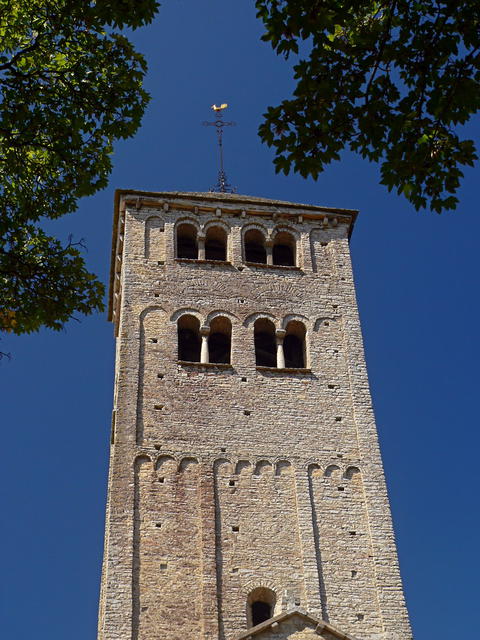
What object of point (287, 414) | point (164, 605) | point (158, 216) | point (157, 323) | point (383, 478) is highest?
point (158, 216)

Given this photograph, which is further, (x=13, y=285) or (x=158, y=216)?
(x=158, y=216)

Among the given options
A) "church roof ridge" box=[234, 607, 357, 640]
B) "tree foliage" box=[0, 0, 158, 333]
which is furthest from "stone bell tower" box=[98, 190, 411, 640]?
"tree foliage" box=[0, 0, 158, 333]

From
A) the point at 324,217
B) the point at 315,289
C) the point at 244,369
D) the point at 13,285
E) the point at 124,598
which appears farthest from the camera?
the point at 324,217

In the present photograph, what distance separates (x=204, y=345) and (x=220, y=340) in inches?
54.3

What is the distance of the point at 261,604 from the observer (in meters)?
17.8

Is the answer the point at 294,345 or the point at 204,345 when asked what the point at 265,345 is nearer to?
the point at 294,345

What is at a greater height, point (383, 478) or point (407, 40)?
point (407, 40)

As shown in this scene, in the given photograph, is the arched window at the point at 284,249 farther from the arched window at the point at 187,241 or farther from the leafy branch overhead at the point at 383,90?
the leafy branch overhead at the point at 383,90

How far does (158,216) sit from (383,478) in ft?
32.3

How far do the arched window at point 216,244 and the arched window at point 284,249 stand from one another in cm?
144

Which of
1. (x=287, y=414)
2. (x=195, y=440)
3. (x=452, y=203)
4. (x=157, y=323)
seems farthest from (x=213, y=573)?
(x=452, y=203)

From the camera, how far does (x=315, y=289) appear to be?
23.8m

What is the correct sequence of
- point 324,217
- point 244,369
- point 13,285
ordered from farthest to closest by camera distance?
point 324,217, point 244,369, point 13,285

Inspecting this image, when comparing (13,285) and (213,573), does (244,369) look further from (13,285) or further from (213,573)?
(13,285)
